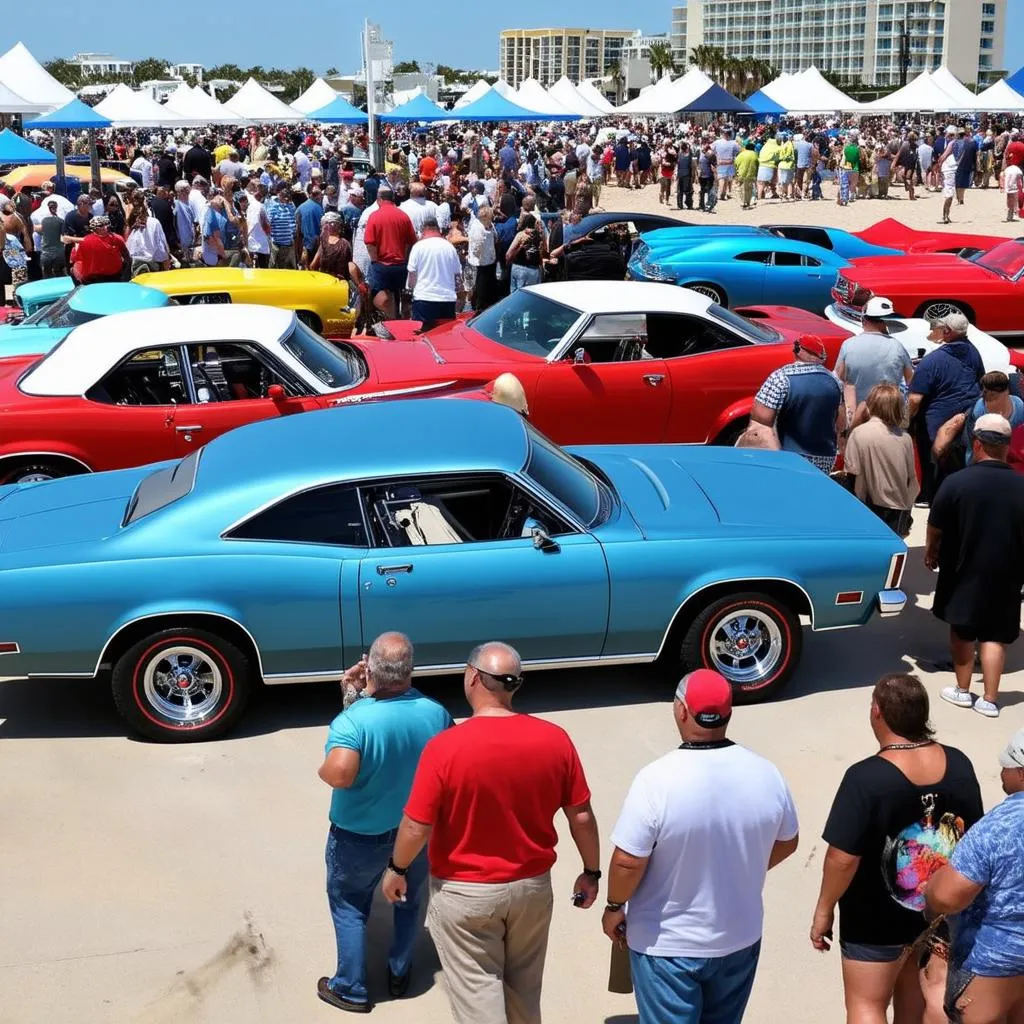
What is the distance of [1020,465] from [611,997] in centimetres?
541

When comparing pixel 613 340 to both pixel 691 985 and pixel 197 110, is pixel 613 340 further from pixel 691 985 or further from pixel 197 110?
pixel 197 110

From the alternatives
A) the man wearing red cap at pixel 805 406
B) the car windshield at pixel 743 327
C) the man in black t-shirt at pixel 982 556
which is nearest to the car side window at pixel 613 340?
the car windshield at pixel 743 327

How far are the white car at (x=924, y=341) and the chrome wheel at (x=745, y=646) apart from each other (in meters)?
4.46

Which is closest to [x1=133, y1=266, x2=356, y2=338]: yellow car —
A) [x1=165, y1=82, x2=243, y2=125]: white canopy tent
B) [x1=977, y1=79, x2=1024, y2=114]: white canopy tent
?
[x1=165, y1=82, x2=243, y2=125]: white canopy tent

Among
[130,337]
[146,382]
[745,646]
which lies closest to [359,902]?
[745,646]

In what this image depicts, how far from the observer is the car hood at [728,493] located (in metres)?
6.48

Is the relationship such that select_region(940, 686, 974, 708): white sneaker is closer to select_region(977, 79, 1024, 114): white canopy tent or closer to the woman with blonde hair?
the woman with blonde hair

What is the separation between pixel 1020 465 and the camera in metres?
8.55

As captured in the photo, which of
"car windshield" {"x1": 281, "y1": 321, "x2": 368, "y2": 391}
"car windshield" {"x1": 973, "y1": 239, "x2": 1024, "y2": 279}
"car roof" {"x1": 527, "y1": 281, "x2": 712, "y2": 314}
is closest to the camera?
"car windshield" {"x1": 281, "y1": 321, "x2": 368, "y2": 391}

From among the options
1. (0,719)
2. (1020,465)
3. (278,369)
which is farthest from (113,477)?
(1020,465)

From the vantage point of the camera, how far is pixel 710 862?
140 inches

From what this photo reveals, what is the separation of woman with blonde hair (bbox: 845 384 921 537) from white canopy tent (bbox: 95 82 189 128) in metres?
26.9

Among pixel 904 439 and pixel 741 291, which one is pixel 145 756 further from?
pixel 741 291

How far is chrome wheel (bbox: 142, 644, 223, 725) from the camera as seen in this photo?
6.05 meters
